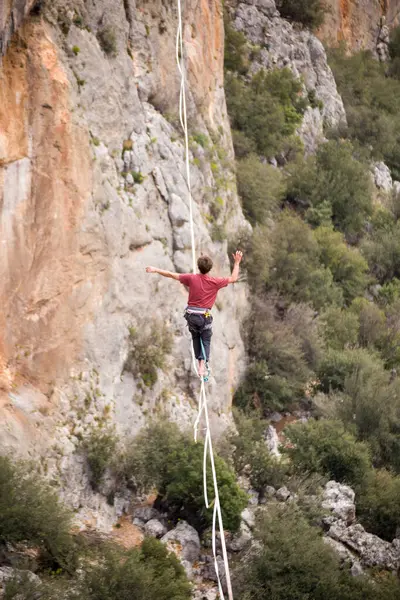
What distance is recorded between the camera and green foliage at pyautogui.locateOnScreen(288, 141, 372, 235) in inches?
1666

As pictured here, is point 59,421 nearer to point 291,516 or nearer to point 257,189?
point 291,516

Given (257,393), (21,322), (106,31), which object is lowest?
(257,393)

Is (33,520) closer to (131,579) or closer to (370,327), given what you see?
(131,579)

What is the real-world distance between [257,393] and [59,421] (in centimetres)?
1189

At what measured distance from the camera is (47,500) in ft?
55.7

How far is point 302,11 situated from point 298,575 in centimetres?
3771

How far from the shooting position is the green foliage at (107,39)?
924 inches

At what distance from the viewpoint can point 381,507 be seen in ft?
80.4

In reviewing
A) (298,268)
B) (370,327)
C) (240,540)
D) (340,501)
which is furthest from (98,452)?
(370,327)

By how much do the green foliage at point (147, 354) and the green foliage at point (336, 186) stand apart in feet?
65.8

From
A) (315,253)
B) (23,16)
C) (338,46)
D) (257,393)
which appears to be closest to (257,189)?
(315,253)

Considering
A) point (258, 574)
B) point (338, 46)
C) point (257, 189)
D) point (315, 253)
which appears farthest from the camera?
point (338, 46)

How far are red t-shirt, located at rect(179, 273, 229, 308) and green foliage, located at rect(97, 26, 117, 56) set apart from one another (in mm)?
10682

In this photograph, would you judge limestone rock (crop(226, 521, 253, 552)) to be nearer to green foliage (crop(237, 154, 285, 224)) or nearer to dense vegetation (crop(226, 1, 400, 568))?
dense vegetation (crop(226, 1, 400, 568))
